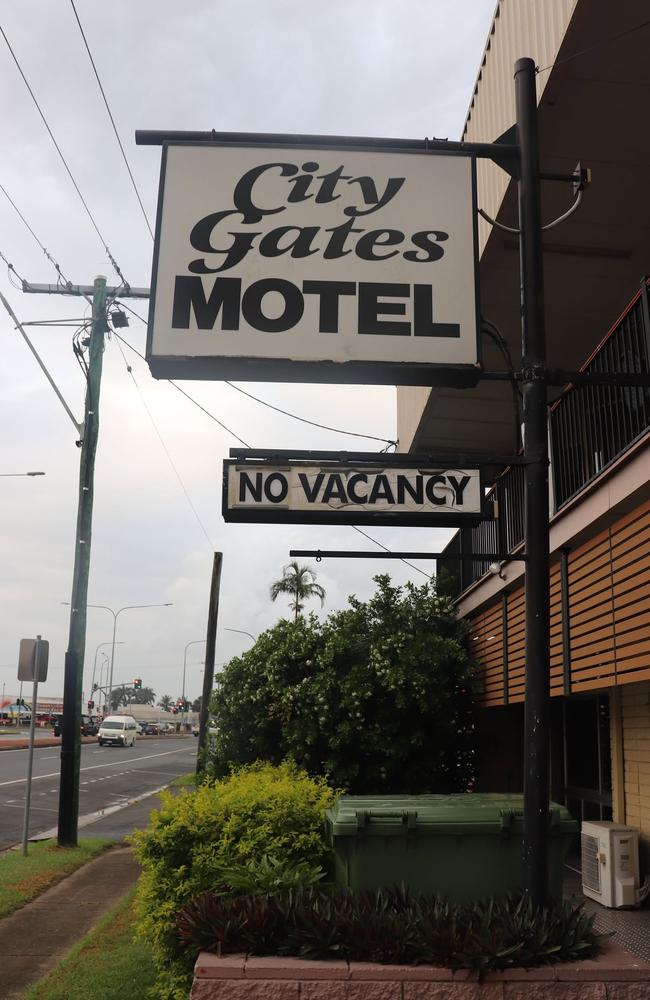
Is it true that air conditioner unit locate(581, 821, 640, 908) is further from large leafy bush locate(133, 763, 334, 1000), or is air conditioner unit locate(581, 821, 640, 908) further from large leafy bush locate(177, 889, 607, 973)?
large leafy bush locate(177, 889, 607, 973)

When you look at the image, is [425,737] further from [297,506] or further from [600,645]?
[297,506]

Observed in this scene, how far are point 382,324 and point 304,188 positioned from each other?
39.9 inches

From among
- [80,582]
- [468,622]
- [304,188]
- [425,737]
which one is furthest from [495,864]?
[80,582]

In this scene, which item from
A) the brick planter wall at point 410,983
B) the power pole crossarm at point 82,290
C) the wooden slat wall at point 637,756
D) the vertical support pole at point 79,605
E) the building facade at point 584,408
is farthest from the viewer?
the power pole crossarm at point 82,290

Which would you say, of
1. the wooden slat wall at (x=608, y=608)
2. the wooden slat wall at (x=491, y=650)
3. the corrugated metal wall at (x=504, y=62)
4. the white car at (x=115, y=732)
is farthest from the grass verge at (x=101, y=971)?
the white car at (x=115, y=732)

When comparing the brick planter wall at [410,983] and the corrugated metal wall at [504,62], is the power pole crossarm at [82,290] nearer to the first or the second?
the corrugated metal wall at [504,62]

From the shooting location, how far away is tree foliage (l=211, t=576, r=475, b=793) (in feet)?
41.9

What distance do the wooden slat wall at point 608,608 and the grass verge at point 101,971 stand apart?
4.30 metres

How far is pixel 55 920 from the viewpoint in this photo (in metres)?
8.71

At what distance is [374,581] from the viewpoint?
14477mm

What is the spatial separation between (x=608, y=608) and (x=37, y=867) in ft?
26.0

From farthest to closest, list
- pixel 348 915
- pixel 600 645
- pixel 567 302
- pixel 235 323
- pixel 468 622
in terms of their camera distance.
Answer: pixel 468 622
pixel 567 302
pixel 600 645
pixel 235 323
pixel 348 915

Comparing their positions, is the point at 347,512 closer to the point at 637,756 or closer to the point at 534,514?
the point at 534,514

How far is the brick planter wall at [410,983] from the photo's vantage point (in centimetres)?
425
